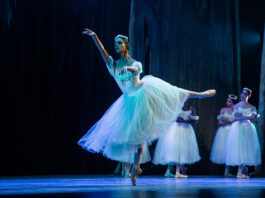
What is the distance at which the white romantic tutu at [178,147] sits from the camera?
5.54 meters

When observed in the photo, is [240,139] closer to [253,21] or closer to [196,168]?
[196,168]

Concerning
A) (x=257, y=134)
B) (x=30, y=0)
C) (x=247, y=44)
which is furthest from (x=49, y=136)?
(x=247, y=44)

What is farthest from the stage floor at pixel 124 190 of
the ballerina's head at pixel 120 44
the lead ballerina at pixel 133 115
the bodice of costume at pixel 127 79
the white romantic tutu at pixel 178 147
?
the white romantic tutu at pixel 178 147

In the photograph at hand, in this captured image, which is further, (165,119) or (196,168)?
(196,168)

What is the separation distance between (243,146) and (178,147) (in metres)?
0.96

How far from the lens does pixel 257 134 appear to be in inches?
232

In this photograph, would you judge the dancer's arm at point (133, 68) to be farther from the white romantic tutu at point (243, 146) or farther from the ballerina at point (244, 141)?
the white romantic tutu at point (243, 146)

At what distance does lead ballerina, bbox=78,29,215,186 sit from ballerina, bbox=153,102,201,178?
68.3 inches

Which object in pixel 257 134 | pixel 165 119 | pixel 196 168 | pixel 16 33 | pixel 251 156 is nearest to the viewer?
pixel 165 119

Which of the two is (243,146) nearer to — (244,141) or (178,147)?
(244,141)

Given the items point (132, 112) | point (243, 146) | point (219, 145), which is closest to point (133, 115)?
point (132, 112)

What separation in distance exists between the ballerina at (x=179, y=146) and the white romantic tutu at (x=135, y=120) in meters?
1.80

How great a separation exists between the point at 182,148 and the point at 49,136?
1.98 metres

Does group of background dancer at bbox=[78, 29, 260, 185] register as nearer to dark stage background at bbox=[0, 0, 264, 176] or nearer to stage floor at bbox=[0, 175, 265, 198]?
stage floor at bbox=[0, 175, 265, 198]
